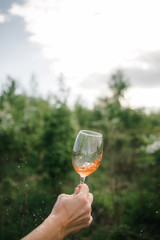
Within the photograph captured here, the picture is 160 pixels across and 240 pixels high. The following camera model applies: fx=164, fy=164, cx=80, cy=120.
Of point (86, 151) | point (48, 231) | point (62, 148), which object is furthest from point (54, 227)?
point (62, 148)

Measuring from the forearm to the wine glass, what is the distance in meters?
0.45

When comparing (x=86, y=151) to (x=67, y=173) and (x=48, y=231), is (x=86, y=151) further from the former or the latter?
(x=67, y=173)

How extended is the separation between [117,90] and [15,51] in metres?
5.59

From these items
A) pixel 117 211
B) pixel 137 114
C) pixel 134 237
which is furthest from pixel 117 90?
pixel 134 237

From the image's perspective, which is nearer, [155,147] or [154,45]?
[155,147]

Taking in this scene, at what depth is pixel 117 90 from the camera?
8695mm

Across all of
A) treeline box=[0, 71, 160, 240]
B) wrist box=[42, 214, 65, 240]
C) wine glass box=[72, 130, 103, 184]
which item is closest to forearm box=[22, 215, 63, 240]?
wrist box=[42, 214, 65, 240]

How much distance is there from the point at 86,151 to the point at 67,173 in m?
2.92

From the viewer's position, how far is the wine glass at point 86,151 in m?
1.38

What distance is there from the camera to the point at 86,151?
1391 millimetres

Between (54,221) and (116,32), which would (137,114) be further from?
(54,221)

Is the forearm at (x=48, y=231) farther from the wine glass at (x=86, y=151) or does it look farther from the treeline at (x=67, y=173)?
the treeline at (x=67, y=173)

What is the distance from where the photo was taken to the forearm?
102cm

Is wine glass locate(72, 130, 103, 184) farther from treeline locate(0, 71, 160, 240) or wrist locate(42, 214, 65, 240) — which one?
treeline locate(0, 71, 160, 240)
